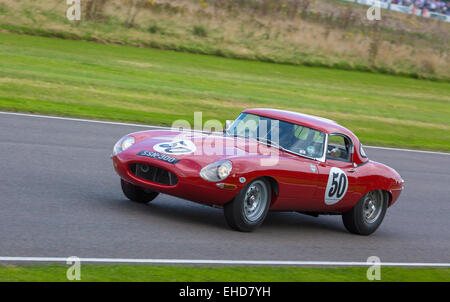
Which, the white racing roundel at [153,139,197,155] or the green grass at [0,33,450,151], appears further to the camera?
the green grass at [0,33,450,151]

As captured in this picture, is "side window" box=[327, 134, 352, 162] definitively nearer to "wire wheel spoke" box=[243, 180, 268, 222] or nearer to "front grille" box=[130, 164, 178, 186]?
"wire wheel spoke" box=[243, 180, 268, 222]

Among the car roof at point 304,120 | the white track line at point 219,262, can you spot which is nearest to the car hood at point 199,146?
the car roof at point 304,120

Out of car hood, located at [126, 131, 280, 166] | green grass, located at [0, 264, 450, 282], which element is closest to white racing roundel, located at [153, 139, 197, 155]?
car hood, located at [126, 131, 280, 166]

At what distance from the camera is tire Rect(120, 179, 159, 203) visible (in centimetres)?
882

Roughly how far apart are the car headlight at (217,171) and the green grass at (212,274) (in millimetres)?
1161

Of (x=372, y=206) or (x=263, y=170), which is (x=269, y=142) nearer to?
(x=263, y=170)

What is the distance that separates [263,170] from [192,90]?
14.6 meters

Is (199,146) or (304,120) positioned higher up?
(304,120)

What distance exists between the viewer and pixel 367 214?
9422 millimetres

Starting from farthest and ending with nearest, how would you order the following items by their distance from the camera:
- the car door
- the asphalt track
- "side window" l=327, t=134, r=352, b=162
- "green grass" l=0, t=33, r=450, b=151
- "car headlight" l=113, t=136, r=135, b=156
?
"green grass" l=0, t=33, r=450, b=151, "side window" l=327, t=134, r=352, b=162, the car door, "car headlight" l=113, t=136, r=135, b=156, the asphalt track

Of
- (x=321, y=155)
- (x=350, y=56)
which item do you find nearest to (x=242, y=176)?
(x=321, y=155)

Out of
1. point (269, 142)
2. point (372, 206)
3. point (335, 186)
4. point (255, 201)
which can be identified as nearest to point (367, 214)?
point (372, 206)

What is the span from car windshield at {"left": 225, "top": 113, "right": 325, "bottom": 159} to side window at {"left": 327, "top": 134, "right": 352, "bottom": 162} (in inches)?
8.6

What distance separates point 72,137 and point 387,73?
25.3 m
